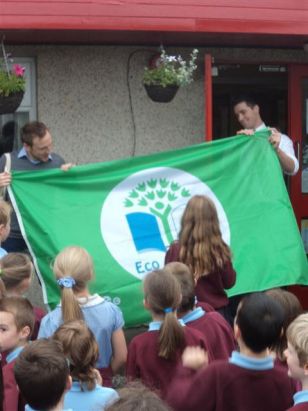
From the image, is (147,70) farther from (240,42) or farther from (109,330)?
(109,330)

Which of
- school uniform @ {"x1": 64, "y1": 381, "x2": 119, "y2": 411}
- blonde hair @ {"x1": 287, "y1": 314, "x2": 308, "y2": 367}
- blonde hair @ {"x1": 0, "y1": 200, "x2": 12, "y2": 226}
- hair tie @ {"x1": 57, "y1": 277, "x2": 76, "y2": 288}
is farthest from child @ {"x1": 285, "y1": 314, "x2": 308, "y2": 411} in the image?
blonde hair @ {"x1": 0, "y1": 200, "x2": 12, "y2": 226}

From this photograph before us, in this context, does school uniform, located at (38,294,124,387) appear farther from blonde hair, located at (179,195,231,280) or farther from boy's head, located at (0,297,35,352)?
blonde hair, located at (179,195,231,280)

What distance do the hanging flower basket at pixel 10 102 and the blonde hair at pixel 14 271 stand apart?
6.90 ft

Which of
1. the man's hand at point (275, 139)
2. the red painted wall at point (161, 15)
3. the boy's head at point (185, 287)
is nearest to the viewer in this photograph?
the boy's head at point (185, 287)

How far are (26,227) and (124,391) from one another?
3.79 metres

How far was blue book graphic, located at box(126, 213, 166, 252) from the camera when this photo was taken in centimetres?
650

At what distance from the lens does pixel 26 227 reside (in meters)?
6.27

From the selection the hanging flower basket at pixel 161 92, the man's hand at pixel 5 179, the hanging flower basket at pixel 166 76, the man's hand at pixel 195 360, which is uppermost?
the hanging flower basket at pixel 166 76

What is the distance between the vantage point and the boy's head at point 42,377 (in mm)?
3230

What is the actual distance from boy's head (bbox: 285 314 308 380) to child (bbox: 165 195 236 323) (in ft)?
6.13

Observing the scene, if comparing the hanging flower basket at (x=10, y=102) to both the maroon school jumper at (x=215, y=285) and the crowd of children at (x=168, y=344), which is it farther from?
the maroon school jumper at (x=215, y=285)

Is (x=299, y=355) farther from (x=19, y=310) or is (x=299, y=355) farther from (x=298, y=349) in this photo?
(x=19, y=310)

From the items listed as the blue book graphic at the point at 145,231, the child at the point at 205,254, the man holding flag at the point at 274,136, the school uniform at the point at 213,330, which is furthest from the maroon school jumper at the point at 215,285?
the man holding flag at the point at 274,136

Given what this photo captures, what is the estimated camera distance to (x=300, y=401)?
3291 mm
